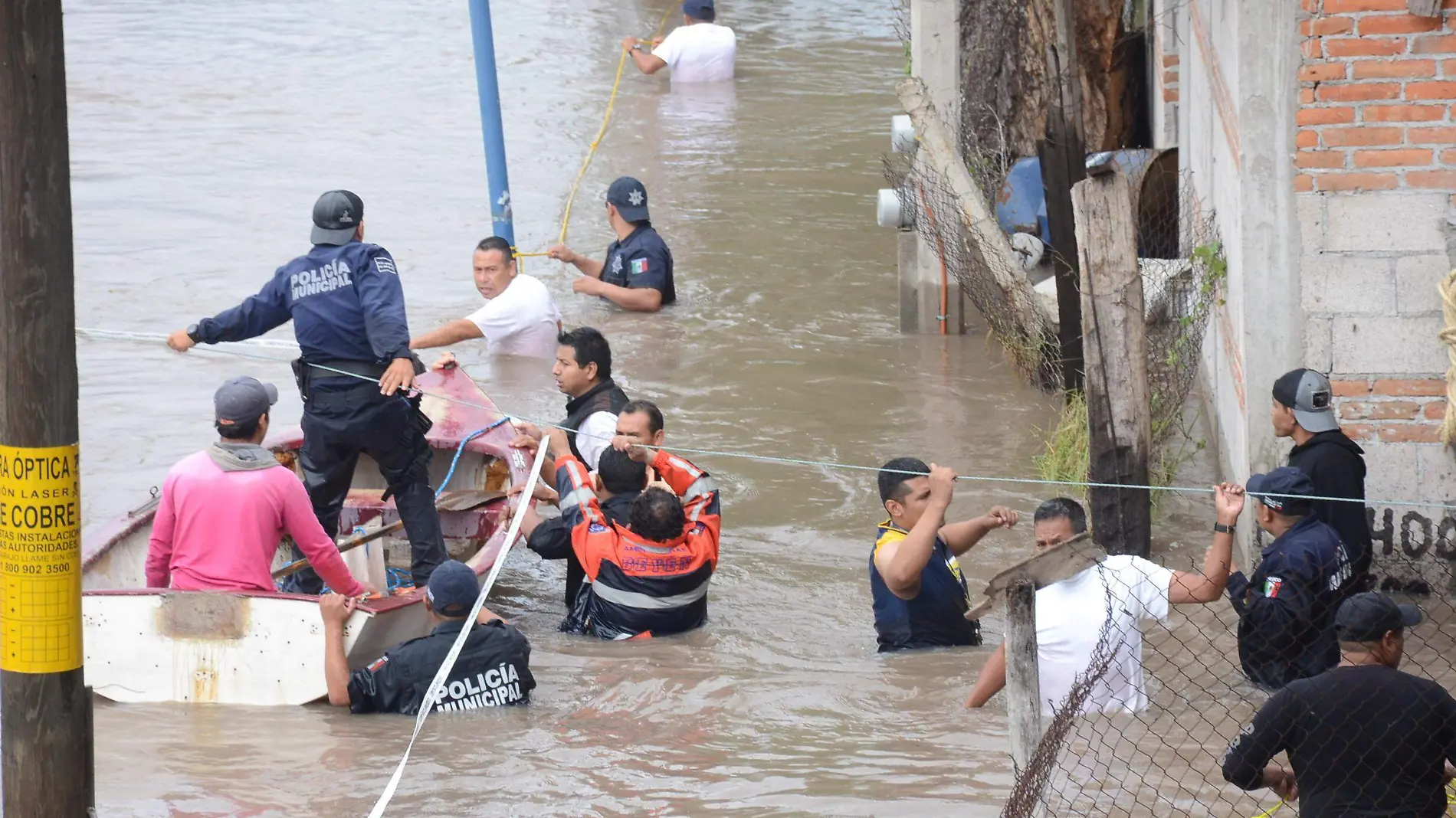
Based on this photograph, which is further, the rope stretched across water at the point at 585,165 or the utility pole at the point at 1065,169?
the rope stretched across water at the point at 585,165

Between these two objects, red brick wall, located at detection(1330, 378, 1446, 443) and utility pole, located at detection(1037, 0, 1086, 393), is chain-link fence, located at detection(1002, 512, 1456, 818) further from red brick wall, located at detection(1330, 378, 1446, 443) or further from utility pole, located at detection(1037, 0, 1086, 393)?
utility pole, located at detection(1037, 0, 1086, 393)

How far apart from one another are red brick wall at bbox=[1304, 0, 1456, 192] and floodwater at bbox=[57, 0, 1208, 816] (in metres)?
2.25

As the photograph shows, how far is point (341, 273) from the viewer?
300 inches

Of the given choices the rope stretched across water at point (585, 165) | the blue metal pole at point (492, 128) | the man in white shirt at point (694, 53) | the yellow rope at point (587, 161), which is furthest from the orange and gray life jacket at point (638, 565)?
the man in white shirt at point (694, 53)

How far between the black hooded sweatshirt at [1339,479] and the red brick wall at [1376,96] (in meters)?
1.21

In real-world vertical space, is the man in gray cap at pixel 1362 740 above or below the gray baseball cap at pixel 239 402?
below

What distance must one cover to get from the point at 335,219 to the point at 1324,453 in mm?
4191

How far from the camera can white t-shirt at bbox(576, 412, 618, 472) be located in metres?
8.38

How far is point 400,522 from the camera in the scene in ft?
27.3

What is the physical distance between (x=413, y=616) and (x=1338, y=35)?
4.52 meters

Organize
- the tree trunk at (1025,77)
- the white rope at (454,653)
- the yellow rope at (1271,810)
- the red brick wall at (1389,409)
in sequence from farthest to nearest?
the tree trunk at (1025,77) < the red brick wall at (1389,409) < the white rope at (454,653) < the yellow rope at (1271,810)

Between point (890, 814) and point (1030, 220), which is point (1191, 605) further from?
point (1030, 220)

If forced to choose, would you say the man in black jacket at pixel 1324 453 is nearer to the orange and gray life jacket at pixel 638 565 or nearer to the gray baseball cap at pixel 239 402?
the orange and gray life jacket at pixel 638 565

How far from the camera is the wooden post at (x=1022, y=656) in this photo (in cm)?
495
